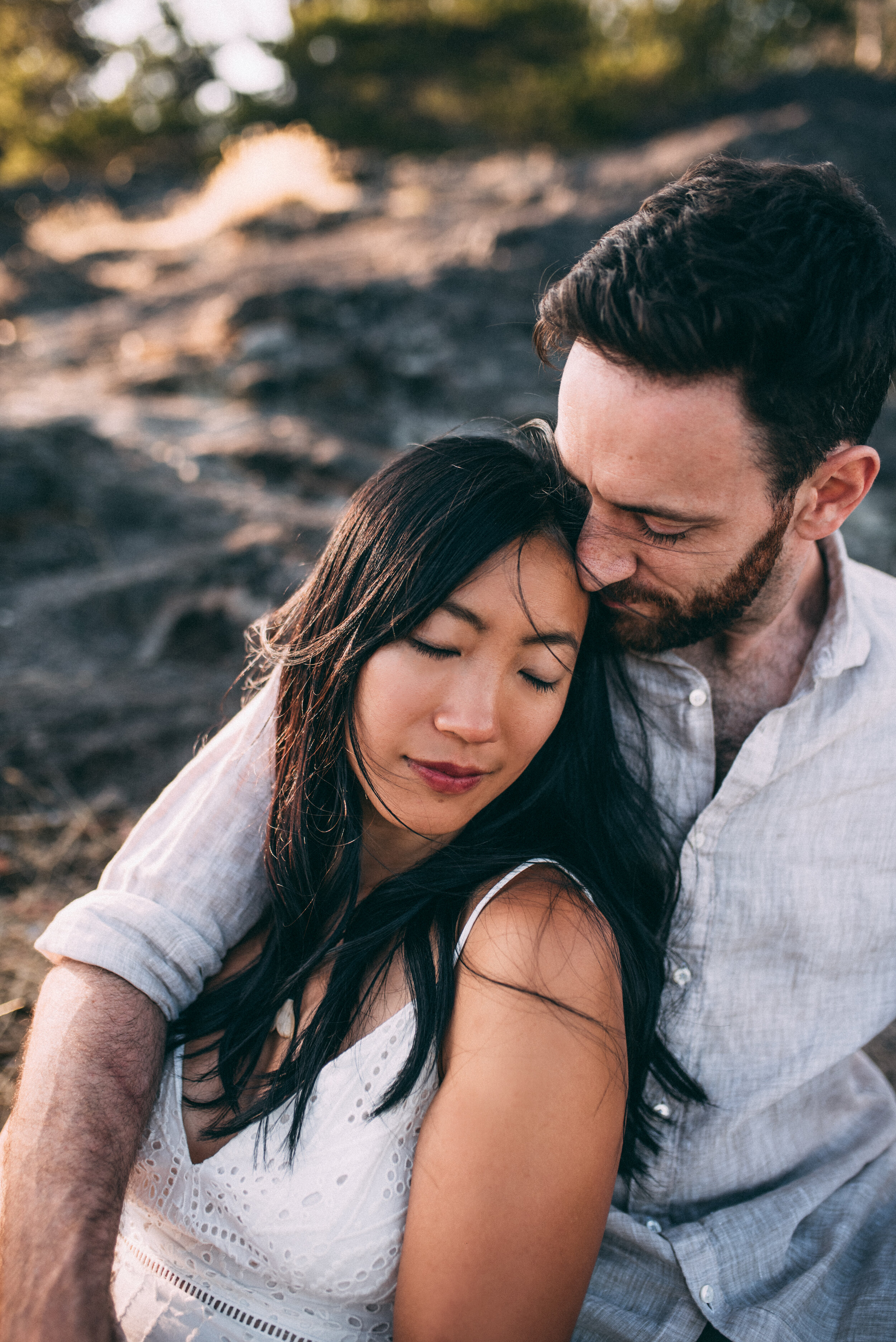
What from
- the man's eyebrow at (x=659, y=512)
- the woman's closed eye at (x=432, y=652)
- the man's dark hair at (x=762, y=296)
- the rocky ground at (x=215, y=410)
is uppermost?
the man's dark hair at (x=762, y=296)

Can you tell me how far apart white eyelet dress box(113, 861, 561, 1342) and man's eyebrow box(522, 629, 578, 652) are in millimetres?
437

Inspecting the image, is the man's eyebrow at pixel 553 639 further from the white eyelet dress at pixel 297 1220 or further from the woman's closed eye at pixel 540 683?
the white eyelet dress at pixel 297 1220

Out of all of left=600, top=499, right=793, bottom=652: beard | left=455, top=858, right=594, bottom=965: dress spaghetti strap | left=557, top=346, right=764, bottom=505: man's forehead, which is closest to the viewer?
left=455, top=858, right=594, bottom=965: dress spaghetti strap

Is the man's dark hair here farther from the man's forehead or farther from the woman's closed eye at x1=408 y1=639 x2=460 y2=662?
the woman's closed eye at x1=408 y1=639 x2=460 y2=662

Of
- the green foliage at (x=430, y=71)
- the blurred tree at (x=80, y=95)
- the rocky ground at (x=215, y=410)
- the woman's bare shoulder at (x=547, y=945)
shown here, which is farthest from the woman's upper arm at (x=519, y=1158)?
the blurred tree at (x=80, y=95)

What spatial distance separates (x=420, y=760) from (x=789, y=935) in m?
1.00

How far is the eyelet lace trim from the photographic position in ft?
5.01

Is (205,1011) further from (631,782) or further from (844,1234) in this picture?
(844,1234)

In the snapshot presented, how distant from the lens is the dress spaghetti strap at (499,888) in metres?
1.58

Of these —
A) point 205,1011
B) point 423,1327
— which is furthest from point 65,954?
point 423,1327

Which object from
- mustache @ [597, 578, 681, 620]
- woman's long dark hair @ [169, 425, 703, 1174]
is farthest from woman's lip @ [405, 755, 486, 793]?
mustache @ [597, 578, 681, 620]

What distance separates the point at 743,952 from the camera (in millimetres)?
1973

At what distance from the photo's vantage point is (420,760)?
165cm

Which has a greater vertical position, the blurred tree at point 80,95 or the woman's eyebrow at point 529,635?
the blurred tree at point 80,95
